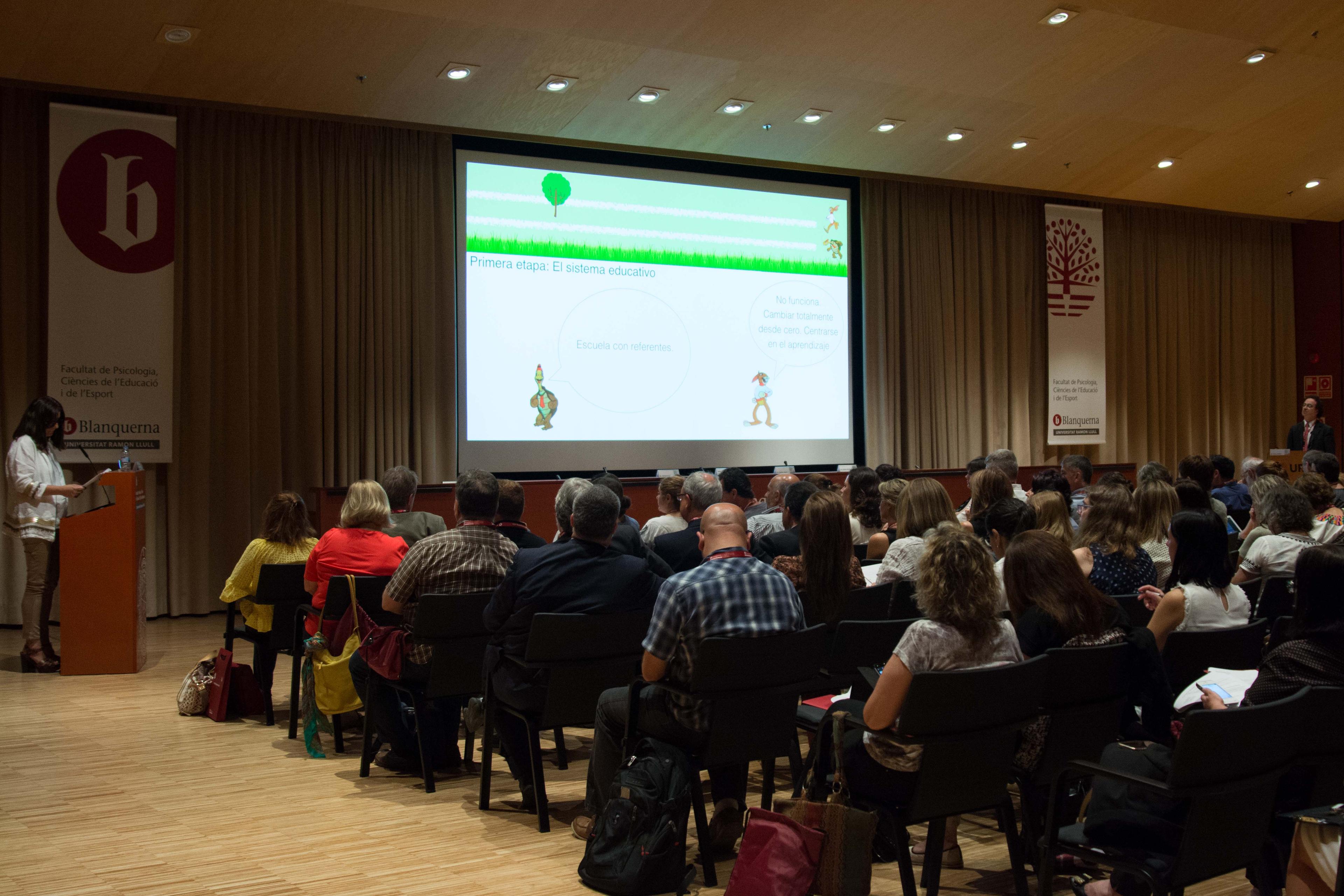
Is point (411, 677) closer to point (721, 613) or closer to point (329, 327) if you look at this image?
point (721, 613)

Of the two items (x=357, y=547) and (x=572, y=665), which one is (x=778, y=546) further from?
(x=357, y=547)

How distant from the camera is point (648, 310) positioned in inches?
371

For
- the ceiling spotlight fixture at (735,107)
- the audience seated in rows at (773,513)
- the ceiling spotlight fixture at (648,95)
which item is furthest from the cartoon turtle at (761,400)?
the audience seated in rows at (773,513)

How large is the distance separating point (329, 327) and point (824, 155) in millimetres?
4640

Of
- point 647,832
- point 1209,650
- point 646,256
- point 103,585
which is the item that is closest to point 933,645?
point 647,832

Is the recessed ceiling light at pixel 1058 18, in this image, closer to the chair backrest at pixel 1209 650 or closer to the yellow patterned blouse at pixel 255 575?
the chair backrest at pixel 1209 650

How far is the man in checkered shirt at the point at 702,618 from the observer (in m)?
3.00

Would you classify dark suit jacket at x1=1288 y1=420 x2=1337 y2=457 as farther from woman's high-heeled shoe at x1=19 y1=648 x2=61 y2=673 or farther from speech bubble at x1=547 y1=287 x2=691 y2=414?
woman's high-heeled shoe at x1=19 y1=648 x2=61 y2=673

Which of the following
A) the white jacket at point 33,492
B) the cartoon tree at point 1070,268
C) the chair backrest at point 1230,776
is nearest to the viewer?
the chair backrest at point 1230,776

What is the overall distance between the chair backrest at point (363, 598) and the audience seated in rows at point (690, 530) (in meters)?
1.09

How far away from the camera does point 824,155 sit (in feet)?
32.5

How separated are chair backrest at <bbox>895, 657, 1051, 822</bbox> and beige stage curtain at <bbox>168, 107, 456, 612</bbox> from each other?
21.8 feet

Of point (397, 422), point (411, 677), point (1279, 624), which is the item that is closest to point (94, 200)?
point (397, 422)

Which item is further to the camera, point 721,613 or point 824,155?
point 824,155
